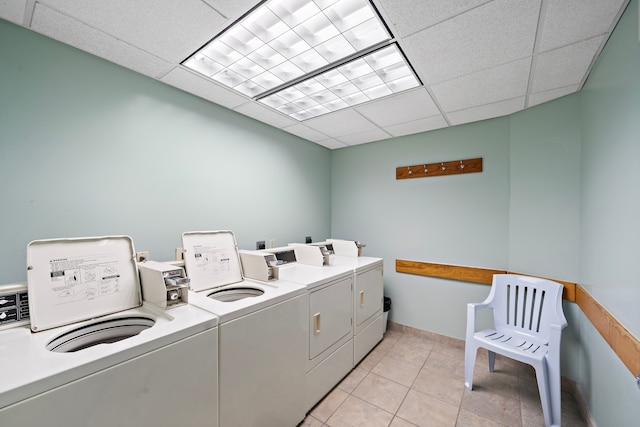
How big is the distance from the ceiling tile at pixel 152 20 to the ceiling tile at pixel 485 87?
5.56 ft

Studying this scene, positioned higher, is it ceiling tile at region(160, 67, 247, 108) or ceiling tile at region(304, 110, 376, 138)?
ceiling tile at region(160, 67, 247, 108)

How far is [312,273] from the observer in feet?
7.20

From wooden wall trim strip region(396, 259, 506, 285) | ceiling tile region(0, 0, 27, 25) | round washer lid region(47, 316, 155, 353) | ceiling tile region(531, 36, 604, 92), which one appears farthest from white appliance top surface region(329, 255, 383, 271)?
ceiling tile region(0, 0, 27, 25)

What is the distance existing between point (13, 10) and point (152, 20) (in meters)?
0.68

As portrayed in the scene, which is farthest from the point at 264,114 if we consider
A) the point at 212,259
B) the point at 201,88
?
the point at 212,259

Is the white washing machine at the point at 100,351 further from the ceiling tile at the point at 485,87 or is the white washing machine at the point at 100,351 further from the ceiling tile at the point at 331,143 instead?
the ceiling tile at the point at 331,143

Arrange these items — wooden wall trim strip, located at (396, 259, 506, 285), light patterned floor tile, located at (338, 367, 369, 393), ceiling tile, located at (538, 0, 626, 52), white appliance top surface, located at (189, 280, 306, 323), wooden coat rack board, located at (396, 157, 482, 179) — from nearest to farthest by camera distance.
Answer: ceiling tile, located at (538, 0, 626, 52) → white appliance top surface, located at (189, 280, 306, 323) → light patterned floor tile, located at (338, 367, 369, 393) → wooden wall trim strip, located at (396, 259, 506, 285) → wooden coat rack board, located at (396, 157, 482, 179)

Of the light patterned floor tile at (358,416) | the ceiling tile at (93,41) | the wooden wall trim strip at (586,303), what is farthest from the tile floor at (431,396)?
the ceiling tile at (93,41)

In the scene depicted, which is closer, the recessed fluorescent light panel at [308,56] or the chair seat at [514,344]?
the recessed fluorescent light panel at [308,56]

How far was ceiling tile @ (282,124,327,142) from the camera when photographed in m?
2.97

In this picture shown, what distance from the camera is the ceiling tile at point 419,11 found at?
49.1 inches

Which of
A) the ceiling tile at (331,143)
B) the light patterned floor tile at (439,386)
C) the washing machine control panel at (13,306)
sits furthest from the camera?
the ceiling tile at (331,143)

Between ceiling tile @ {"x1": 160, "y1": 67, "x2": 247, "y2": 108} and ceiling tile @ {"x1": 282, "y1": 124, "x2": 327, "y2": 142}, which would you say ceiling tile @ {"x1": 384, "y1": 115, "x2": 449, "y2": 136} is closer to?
ceiling tile @ {"x1": 282, "y1": 124, "x2": 327, "y2": 142}

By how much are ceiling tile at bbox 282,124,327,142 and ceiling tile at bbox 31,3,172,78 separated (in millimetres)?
1408
